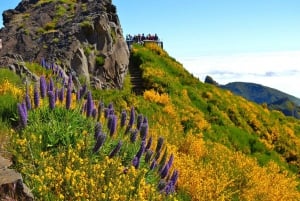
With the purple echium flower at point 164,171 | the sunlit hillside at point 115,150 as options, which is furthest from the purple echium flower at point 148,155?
the purple echium flower at point 164,171

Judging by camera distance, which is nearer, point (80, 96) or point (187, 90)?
point (80, 96)

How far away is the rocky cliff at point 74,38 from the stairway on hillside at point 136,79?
1.36 metres

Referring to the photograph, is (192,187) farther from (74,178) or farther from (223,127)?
(223,127)

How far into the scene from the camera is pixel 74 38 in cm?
1941

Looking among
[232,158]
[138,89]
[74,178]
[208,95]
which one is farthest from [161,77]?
[74,178]

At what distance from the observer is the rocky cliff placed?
1883 cm

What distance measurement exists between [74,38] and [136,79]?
23.0 feet

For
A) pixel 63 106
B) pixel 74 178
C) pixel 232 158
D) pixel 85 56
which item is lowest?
pixel 232 158

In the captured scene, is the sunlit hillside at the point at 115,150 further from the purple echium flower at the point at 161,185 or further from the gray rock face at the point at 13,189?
the gray rock face at the point at 13,189

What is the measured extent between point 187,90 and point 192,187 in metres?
17.1

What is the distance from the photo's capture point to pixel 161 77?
986 inches

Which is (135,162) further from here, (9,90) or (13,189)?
(9,90)

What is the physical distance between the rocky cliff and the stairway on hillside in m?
1.36

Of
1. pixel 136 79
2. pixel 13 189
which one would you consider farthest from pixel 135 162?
pixel 136 79
